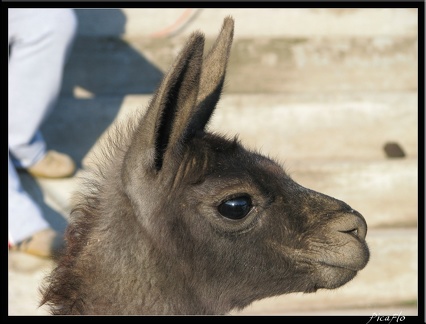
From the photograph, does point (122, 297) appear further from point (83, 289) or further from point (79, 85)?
point (79, 85)

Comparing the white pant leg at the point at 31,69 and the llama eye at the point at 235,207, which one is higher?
the llama eye at the point at 235,207

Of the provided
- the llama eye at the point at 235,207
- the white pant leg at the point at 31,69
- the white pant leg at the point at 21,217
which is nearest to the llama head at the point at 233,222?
the llama eye at the point at 235,207

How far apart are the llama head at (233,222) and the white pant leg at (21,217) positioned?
277cm

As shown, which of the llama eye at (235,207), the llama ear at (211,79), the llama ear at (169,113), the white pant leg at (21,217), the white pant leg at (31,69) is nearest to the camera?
the llama ear at (169,113)

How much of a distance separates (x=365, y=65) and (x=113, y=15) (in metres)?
2.73

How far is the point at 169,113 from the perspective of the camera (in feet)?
10.2

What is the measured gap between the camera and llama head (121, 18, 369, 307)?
3266mm

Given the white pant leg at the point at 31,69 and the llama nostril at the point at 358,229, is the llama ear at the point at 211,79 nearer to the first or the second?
the llama nostril at the point at 358,229

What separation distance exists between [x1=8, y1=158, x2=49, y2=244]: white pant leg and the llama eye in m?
2.95

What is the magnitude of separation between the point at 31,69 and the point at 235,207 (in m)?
3.43

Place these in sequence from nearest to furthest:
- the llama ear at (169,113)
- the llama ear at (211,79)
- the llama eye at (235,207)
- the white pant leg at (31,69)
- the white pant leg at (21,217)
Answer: the llama ear at (169,113) < the llama eye at (235,207) < the llama ear at (211,79) < the white pant leg at (21,217) < the white pant leg at (31,69)

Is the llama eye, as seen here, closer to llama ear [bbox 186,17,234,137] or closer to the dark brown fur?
the dark brown fur

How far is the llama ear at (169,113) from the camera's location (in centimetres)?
296

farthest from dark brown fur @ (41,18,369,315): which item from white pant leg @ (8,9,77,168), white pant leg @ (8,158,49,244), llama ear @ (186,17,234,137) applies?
white pant leg @ (8,9,77,168)
